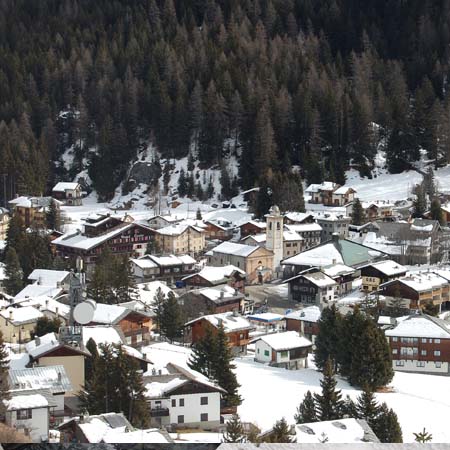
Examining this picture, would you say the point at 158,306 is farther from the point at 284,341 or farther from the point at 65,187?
the point at 65,187

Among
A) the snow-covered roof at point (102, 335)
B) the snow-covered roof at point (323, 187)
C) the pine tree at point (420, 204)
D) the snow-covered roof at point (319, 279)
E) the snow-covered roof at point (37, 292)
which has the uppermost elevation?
the snow-covered roof at point (323, 187)

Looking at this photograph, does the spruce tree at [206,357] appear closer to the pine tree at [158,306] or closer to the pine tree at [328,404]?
the pine tree at [328,404]

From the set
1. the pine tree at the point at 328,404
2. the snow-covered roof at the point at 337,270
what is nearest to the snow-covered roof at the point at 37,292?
the snow-covered roof at the point at 337,270

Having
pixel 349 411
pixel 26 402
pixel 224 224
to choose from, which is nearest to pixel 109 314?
pixel 349 411

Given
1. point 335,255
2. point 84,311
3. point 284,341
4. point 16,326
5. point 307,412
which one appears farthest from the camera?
point 335,255

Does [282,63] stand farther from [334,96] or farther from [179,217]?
[179,217]

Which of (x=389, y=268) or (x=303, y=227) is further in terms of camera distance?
(x=303, y=227)

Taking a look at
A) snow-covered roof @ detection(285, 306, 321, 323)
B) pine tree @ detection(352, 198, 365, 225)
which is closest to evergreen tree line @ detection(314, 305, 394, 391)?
snow-covered roof @ detection(285, 306, 321, 323)
